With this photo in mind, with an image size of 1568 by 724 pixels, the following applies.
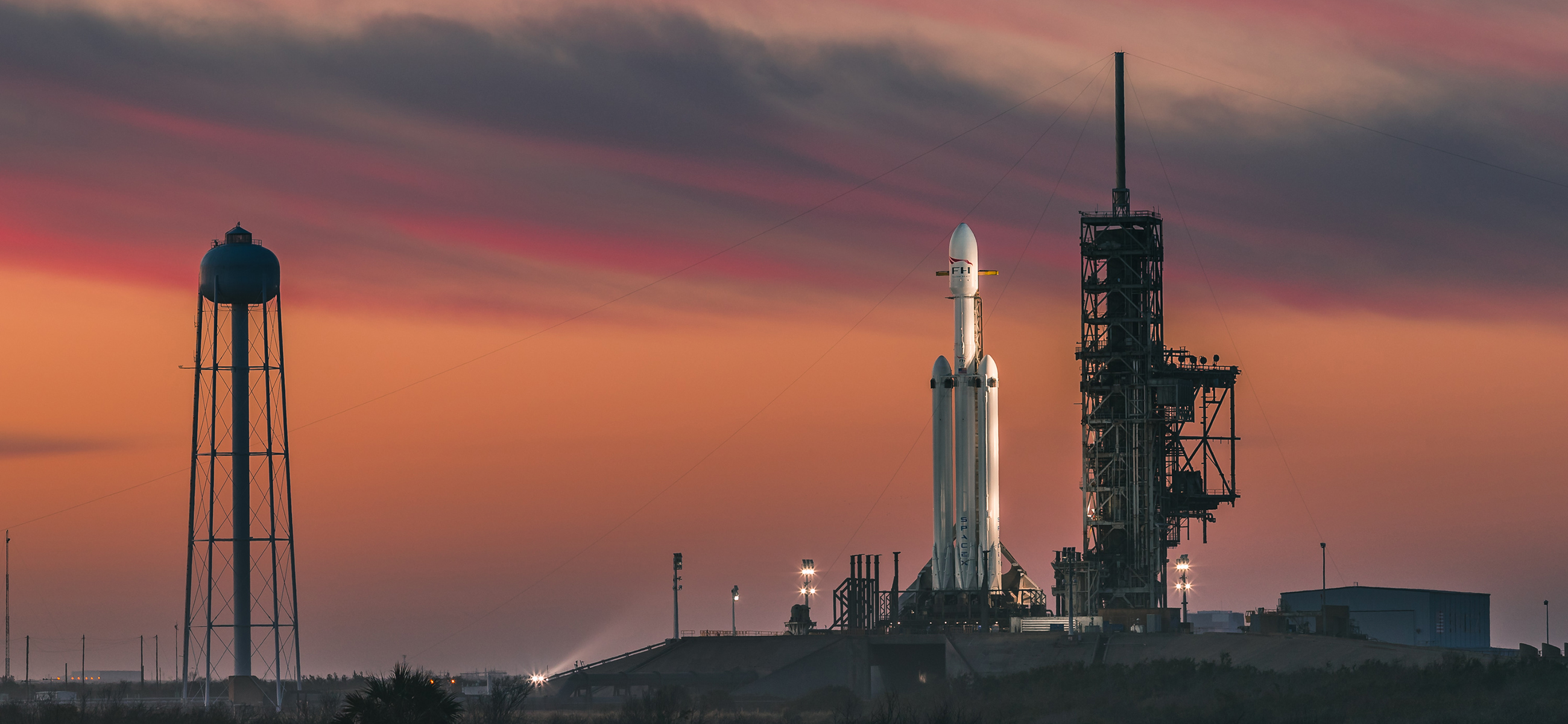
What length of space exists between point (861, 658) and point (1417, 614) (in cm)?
3200

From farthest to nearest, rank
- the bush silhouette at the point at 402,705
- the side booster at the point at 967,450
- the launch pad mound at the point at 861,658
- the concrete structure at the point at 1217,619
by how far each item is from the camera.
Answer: the concrete structure at the point at 1217,619 → the side booster at the point at 967,450 → the launch pad mound at the point at 861,658 → the bush silhouette at the point at 402,705

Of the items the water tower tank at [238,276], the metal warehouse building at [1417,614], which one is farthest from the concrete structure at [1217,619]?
the water tower tank at [238,276]

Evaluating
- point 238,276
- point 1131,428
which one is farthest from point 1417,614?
point 238,276

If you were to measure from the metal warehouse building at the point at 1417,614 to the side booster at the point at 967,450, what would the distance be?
1759cm

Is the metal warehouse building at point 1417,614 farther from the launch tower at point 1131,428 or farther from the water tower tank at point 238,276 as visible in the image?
the water tower tank at point 238,276

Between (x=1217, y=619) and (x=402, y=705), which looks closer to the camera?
(x=402, y=705)

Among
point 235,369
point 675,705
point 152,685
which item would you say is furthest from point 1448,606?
point 152,685

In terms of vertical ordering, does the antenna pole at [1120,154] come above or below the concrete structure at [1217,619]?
above

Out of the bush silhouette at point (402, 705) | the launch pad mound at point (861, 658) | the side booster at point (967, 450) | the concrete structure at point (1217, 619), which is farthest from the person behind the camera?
the concrete structure at point (1217, 619)

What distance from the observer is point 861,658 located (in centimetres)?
10262

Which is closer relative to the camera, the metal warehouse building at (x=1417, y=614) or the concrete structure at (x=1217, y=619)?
the metal warehouse building at (x=1417, y=614)

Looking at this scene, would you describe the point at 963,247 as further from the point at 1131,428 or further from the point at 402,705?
the point at 402,705

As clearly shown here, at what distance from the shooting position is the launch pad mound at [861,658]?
313 feet

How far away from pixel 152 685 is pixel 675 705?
87.8 meters
